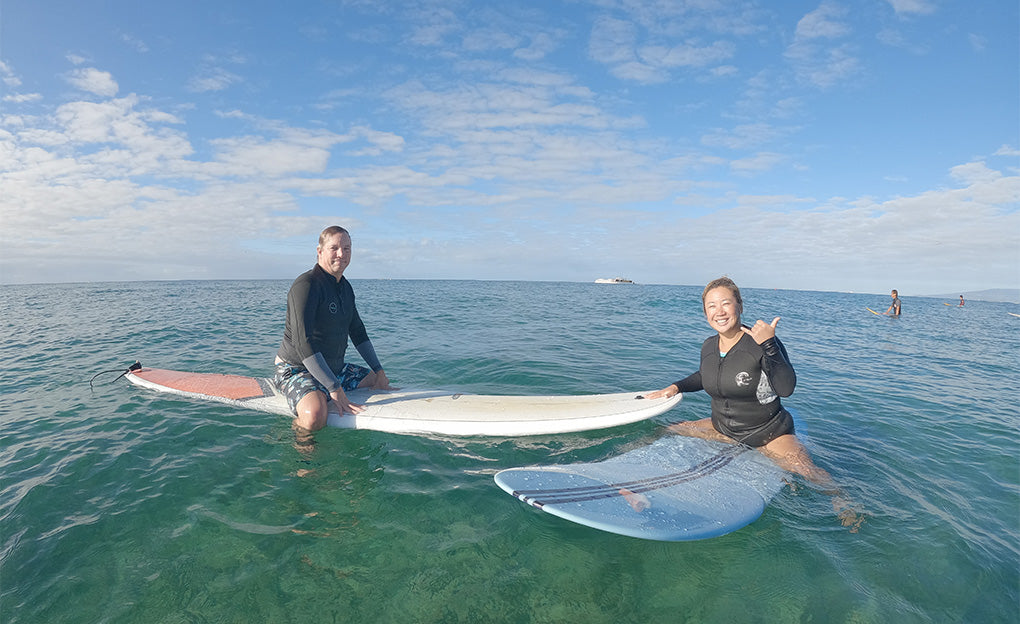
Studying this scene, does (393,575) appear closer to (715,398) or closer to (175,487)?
(175,487)

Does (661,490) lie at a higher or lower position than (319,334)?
lower

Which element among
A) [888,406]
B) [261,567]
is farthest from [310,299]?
[888,406]

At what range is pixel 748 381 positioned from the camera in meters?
4.41

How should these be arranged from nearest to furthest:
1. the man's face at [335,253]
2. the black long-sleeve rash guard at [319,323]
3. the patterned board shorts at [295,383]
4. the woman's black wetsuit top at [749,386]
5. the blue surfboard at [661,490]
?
the blue surfboard at [661,490] < the woman's black wetsuit top at [749,386] < the black long-sleeve rash guard at [319,323] < the man's face at [335,253] < the patterned board shorts at [295,383]

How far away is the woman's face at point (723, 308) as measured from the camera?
13.9 ft

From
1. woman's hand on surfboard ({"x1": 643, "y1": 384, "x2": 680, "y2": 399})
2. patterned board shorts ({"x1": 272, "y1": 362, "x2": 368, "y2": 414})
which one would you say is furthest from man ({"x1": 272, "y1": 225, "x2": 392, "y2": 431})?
woman's hand on surfboard ({"x1": 643, "y1": 384, "x2": 680, "y2": 399})

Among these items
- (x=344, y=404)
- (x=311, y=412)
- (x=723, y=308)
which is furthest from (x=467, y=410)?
(x=723, y=308)

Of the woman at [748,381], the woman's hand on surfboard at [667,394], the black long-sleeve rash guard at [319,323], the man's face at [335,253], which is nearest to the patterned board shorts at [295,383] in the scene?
the black long-sleeve rash guard at [319,323]

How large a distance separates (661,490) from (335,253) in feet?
14.5

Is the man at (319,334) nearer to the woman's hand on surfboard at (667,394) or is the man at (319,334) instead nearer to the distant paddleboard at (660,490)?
the distant paddleboard at (660,490)

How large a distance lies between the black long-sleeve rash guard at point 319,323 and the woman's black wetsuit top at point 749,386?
177 inches

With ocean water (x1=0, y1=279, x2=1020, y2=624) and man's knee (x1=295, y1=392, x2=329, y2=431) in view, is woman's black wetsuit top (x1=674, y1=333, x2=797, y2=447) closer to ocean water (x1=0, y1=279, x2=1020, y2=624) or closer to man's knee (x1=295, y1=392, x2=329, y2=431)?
ocean water (x1=0, y1=279, x2=1020, y2=624)

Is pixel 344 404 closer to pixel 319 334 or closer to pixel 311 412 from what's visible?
pixel 311 412

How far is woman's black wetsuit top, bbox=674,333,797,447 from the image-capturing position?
414 centimetres
